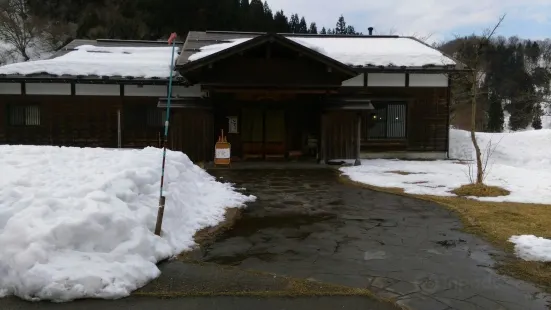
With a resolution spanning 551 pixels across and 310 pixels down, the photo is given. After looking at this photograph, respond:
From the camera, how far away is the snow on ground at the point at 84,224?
3920 mm

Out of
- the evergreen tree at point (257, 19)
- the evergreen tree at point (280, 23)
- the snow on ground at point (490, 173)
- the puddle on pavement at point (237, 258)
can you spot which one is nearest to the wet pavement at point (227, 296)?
the puddle on pavement at point (237, 258)

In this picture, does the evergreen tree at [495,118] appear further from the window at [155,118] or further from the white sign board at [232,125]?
the window at [155,118]

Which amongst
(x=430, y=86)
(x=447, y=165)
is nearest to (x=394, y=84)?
(x=430, y=86)

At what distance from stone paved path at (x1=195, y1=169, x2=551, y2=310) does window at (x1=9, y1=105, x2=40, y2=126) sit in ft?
37.3

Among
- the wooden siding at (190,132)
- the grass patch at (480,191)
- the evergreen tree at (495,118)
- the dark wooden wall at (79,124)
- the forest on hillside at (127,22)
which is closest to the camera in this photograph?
the grass patch at (480,191)

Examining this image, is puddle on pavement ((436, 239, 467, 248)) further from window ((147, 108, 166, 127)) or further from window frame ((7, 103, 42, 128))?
window frame ((7, 103, 42, 128))

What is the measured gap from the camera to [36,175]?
5.80 meters

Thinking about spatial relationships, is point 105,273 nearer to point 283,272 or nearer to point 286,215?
point 283,272

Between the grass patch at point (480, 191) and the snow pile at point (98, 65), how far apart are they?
10.9 meters

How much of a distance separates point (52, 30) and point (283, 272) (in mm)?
40179

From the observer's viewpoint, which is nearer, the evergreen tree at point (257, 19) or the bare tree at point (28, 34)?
the bare tree at point (28, 34)

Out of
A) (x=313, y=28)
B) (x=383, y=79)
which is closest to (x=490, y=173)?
(x=383, y=79)

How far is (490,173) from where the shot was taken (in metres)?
11.9

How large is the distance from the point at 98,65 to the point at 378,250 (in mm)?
14067
